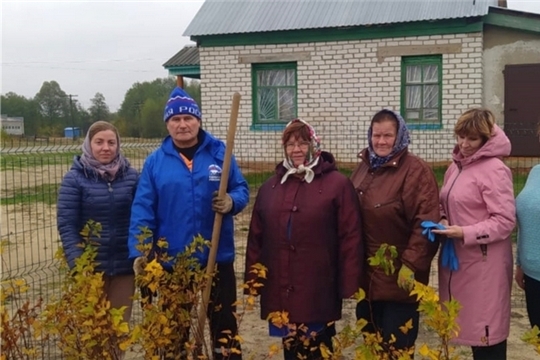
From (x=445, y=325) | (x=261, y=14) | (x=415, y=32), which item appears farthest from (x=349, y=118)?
(x=445, y=325)

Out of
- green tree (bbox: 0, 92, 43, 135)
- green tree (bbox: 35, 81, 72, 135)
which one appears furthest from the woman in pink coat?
green tree (bbox: 0, 92, 43, 135)

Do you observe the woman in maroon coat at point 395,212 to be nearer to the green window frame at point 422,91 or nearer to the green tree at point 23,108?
the green window frame at point 422,91

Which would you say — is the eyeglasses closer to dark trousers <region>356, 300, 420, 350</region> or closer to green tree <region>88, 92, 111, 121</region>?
dark trousers <region>356, 300, 420, 350</region>

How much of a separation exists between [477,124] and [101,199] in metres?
1.90

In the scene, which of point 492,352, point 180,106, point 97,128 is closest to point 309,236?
point 180,106

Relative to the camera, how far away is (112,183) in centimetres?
310

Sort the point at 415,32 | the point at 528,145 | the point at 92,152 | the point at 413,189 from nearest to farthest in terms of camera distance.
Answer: the point at 413,189, the point at 92,152, the point at 528,145, the point at 415,32

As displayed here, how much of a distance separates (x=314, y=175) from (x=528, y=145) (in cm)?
897

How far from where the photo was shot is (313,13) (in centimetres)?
1225

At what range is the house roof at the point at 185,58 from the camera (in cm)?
1465

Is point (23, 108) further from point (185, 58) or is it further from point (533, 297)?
point (533, 297)

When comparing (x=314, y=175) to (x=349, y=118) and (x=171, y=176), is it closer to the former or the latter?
(x=171, y=176)

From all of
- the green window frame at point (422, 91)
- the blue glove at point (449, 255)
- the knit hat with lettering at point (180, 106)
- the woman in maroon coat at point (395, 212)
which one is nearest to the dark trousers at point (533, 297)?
the blue glove at point (449, 255)

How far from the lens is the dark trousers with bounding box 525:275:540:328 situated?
277 cm
